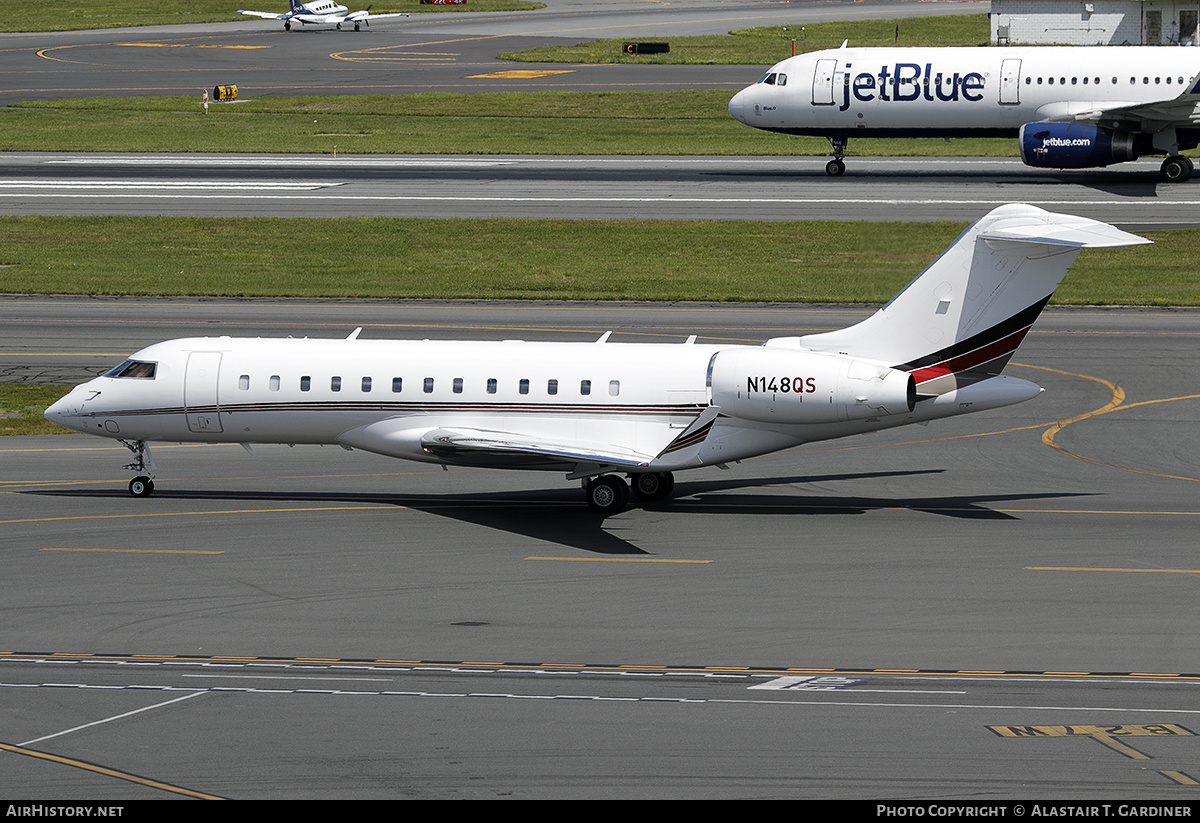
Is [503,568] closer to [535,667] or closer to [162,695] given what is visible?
[535,667]

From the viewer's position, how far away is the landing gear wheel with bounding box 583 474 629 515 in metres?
28.7

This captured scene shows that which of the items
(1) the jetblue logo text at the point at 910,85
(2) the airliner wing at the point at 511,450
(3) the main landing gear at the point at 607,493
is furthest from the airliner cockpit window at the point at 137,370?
(1) the jetblue logo text at the point at 910,85

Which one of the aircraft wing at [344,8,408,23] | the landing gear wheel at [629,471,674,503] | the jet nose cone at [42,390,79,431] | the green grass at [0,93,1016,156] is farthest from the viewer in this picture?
the aircraft wing at [344,8,408,23]

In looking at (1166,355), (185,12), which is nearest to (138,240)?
(1166,355)

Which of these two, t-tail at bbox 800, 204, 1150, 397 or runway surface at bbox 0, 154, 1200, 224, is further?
runway surface at bbox 0, 154, 1200, 224

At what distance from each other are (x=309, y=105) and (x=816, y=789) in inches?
3432

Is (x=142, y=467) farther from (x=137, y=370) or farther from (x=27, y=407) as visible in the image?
(x=27, y=407)

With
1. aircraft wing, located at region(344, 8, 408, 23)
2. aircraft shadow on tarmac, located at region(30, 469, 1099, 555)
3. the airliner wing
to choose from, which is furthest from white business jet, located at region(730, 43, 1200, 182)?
aircraft wing, located at region(344, 8, 408, 23)

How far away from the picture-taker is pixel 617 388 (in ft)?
94.3

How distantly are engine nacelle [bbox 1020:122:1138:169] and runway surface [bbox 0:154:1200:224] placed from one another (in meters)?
1.35

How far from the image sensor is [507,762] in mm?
17000

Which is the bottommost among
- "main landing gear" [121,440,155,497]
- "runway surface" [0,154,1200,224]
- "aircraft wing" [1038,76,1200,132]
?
"main landing gear" [121,440,155,497]

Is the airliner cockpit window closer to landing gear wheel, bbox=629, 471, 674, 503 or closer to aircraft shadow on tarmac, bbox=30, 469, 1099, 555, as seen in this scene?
aircraft shadow on tarmac, bbox=30, 469, 1099, 555

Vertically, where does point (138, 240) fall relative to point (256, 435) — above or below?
above
